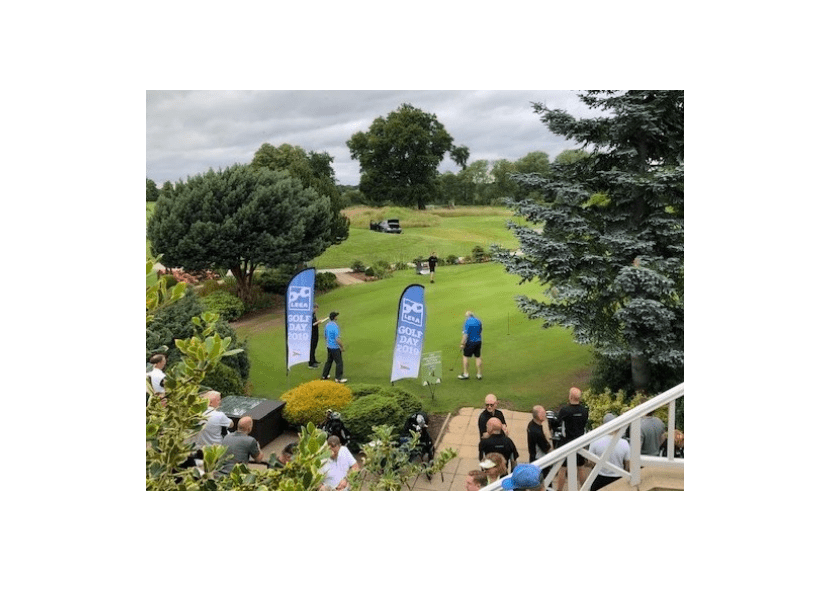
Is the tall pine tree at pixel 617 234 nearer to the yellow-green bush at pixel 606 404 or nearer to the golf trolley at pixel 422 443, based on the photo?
the yellow-green bush at pixel 606 404

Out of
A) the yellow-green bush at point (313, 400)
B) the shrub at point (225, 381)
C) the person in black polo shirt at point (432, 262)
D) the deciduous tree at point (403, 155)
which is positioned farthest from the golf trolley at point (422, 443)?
the deciduous tree at point (403, 155)

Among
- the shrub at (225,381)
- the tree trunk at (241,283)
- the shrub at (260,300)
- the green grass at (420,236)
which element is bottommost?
the shrub at (225,381)

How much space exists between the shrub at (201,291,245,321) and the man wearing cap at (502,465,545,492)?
4.24 m

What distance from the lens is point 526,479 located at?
5.21 meters

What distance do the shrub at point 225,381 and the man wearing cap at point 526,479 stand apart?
3.91m

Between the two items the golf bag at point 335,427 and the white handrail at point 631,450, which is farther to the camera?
the golf bag at point 335,427

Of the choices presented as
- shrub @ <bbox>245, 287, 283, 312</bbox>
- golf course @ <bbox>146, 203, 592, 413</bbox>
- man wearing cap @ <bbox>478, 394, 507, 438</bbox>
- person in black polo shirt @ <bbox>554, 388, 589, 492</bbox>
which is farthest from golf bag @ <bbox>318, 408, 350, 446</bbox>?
person in black polo shirt @ <bbox>554, 388, 589, 492</bbox>

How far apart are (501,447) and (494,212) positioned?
3.12 m

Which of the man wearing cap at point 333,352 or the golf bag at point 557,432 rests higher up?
the man wearing cap at point 333,352

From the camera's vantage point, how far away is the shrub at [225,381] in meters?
7.64

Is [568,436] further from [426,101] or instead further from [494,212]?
[426,101]

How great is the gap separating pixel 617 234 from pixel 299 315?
4.02 m

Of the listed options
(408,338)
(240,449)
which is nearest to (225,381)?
(240,449)

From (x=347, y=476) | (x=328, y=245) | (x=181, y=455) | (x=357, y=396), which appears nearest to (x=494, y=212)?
(x=328, y=245)
